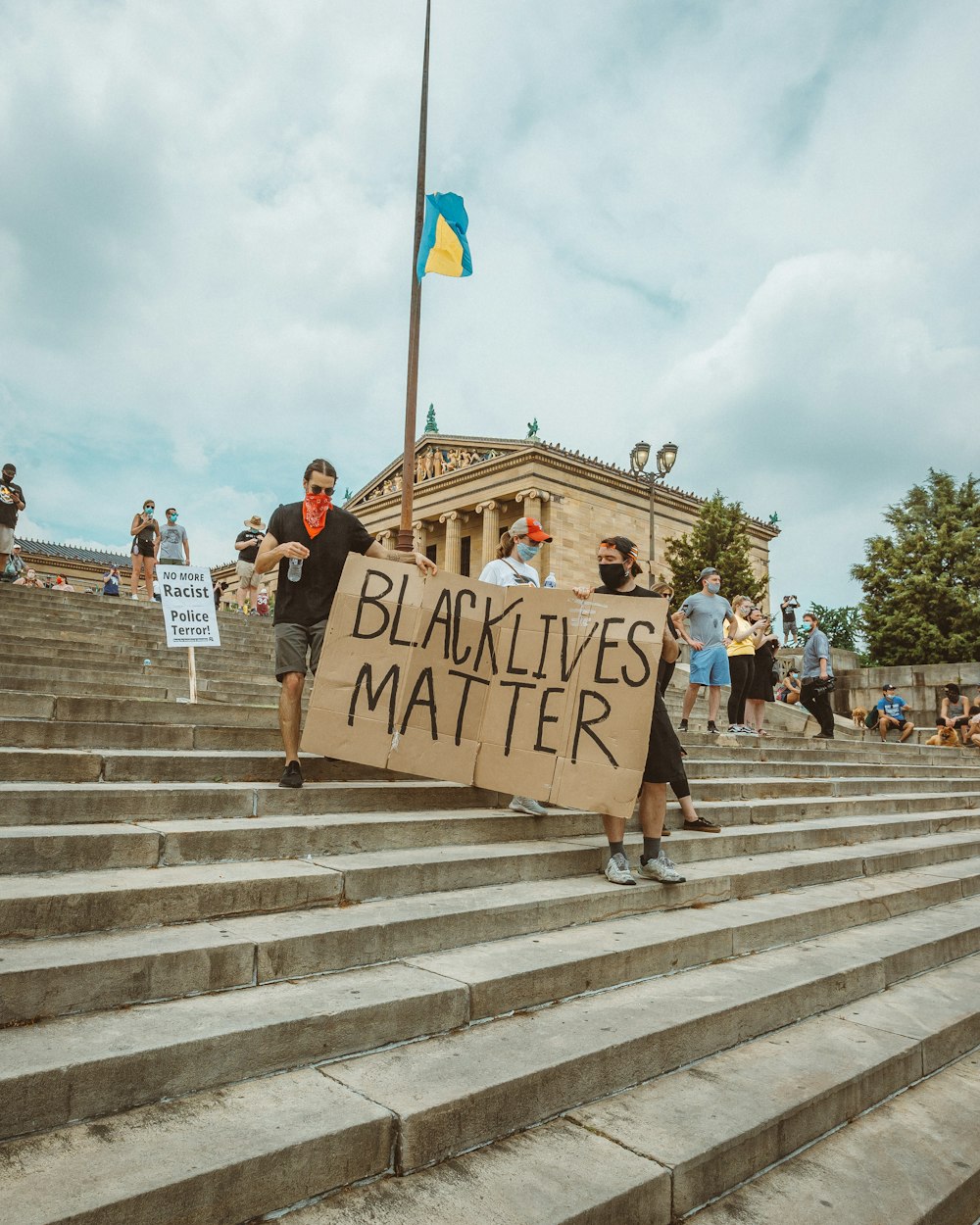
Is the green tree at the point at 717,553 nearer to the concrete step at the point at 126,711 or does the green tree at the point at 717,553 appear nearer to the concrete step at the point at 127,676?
the concrete step at the point at 127,676

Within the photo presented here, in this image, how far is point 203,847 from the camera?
3688 mm

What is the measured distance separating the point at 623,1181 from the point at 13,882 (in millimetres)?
2262

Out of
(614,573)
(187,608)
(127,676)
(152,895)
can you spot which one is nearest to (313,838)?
(152,895)

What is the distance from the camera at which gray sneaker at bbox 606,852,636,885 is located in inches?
174

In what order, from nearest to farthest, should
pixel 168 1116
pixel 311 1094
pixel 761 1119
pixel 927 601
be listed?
pixel 168 1116 → pixel 311 1094 → pixel 761 1119 → pixel 927 601

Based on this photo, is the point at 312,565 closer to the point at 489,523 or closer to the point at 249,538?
the point at 249,538

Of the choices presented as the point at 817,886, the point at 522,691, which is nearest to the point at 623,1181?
the point at 522,691

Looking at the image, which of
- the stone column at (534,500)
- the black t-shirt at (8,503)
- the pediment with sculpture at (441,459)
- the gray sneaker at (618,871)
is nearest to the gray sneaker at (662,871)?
the gray sneaker at (618,871)

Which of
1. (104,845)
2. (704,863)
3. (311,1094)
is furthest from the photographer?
(704,863)

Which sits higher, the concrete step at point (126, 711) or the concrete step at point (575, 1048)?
the concrete step at point (126, 711)

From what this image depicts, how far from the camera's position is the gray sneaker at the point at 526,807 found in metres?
5.18

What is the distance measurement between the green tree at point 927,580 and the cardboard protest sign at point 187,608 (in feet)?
108

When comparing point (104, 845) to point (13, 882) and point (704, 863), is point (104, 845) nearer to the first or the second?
point (13, 882)

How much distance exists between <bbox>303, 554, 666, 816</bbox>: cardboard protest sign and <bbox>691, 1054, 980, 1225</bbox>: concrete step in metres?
1.82
